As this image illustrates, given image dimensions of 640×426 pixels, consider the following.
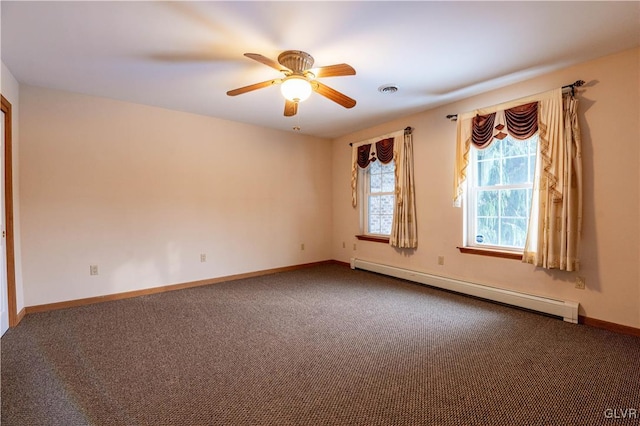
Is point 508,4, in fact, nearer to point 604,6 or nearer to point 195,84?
point 604,6

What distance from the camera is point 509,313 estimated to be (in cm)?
315

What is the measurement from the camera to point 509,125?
3289 mm

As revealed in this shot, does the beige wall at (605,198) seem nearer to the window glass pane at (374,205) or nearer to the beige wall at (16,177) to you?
the window glass pane at (374,205)

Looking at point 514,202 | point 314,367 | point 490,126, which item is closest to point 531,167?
point 514,202

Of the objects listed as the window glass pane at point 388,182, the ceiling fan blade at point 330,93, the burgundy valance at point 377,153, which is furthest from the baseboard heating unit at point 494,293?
the ceiling fan blade at point 330,93

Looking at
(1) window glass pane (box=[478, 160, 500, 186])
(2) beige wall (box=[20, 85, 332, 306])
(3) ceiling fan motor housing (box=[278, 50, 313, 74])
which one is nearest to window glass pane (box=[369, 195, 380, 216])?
(2) beige wall (box=[20, 85, 332, 306])

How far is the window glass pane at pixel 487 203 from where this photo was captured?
362cm

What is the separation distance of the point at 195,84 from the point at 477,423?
3.71m

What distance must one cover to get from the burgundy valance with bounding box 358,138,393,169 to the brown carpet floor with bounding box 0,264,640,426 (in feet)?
7.68

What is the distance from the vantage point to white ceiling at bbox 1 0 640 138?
2025 millimetres

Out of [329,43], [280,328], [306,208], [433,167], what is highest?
[329,43]

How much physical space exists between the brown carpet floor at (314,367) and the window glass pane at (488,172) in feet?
4.77

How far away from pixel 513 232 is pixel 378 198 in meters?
→ 2.16

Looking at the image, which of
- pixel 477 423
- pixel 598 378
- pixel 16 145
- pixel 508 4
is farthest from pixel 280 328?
pixel 16 145
